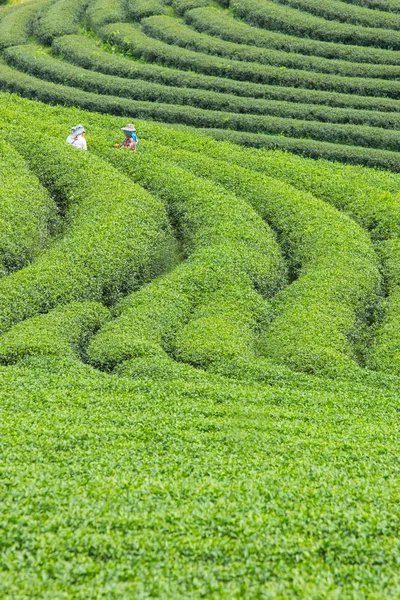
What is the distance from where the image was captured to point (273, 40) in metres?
41.3

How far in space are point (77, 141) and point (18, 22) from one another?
Result: 2333cm

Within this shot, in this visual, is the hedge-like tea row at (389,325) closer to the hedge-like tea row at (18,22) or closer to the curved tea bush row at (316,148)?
the curved tea bush row at (316,148)

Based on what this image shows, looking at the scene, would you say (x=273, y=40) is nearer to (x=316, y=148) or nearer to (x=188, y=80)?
(x=188, y=80)

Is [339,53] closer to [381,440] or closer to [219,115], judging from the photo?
[219,115]

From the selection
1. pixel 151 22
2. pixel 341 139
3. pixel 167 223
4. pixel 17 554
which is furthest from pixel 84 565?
pixel 151 22

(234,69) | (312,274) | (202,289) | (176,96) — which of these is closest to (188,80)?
(176,96)

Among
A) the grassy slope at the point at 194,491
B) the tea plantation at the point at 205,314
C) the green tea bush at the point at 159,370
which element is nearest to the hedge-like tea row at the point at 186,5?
the tea plantation at the point at 205,314

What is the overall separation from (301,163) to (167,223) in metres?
8.03

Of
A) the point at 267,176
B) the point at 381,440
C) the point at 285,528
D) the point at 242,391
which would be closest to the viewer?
the point at 285,528

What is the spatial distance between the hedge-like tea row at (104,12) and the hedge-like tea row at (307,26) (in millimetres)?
7825

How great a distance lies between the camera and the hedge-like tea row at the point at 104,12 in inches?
1821

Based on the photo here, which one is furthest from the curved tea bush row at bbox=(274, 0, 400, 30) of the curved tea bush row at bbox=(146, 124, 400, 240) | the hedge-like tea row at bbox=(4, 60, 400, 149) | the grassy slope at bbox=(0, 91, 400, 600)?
the grassy slope at bbox=(0, 91, 400, 600)

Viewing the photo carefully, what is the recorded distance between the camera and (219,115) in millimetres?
34594

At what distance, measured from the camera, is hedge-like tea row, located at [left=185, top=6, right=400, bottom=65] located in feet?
128
